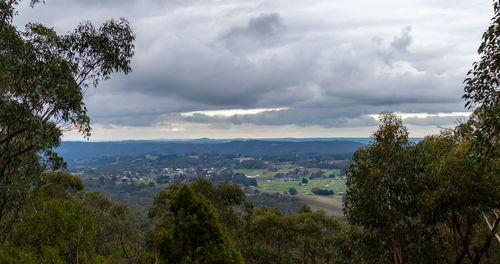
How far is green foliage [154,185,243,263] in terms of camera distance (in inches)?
544

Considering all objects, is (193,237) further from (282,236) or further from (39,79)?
(282,236)

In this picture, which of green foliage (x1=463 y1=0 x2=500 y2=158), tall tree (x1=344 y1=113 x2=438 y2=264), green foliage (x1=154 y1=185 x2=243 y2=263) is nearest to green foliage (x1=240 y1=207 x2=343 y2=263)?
tall tree (x1=344 y1=113 x2=438 y2=264)

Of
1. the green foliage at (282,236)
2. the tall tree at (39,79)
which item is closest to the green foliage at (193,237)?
the tall tree at (39,79)

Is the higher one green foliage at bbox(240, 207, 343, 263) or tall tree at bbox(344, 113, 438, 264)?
tall tree at bbox(344, 113, 438, 264)

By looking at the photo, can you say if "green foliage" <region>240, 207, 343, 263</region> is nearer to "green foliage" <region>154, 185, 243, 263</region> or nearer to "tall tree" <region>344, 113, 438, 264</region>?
"tall tree" <region>344, 113, 438, 264</region>

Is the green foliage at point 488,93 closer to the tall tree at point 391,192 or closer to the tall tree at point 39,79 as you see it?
the tall tree at point 391,192

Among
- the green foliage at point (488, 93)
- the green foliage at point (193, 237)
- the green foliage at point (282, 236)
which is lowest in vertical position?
the green foliage at point (282, 236)

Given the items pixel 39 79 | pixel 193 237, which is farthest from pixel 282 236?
pixel 39 79

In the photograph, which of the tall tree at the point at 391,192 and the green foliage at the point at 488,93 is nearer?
the green foliage at the point at 488,93

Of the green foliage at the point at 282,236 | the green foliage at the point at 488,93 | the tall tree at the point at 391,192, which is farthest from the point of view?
the green foliage at the point at 282,236

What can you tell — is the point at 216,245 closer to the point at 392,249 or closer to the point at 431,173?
the point at 392,249

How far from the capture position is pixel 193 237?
14172mm

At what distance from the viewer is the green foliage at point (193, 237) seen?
13828 mm

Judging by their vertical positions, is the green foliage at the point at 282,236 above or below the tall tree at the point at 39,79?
below
